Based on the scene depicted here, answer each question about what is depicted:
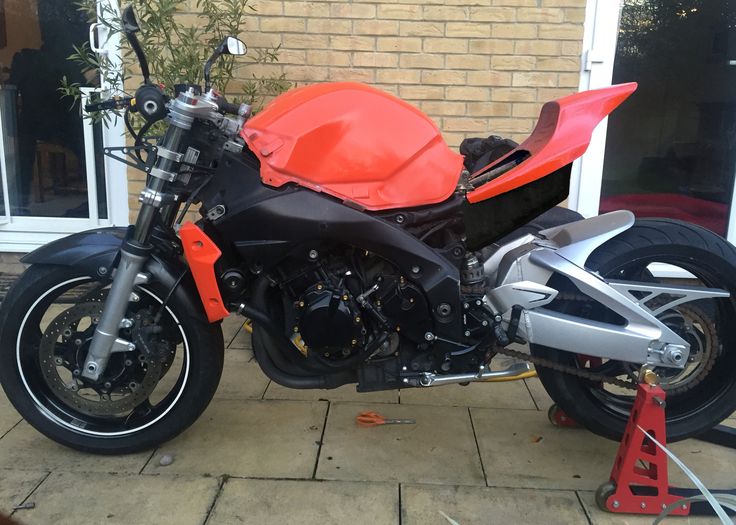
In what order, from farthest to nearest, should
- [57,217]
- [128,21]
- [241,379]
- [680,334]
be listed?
[57,217] < [241,379] < [680,334] < [128,21]

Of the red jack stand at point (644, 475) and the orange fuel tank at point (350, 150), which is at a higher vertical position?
the orange fuel tank at point (350, 150)

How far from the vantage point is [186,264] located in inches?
98.5

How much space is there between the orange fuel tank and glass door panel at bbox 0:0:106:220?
3354mm

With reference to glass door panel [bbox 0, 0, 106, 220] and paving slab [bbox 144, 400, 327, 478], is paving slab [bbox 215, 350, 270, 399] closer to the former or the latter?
paving slab [bbox 144, 400, 327, 478]

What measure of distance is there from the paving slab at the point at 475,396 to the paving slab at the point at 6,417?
75.0 inches

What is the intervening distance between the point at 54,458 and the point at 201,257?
3.90ft

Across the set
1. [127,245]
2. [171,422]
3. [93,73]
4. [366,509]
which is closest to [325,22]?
[93,73]

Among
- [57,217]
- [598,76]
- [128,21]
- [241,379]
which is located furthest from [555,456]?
[57,217]

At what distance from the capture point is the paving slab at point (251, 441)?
2598 millimetres

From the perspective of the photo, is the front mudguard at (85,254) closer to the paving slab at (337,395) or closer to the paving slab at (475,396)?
the paving slab at (337,395)

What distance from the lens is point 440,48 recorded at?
173 inches

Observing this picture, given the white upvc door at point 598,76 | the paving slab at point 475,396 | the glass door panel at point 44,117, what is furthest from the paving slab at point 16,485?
the white upvc door at point 598,76

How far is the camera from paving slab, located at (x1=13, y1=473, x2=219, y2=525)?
2.28m

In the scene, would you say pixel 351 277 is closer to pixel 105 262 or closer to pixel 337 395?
pixel 105 262
